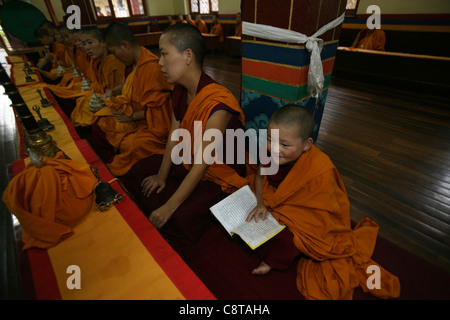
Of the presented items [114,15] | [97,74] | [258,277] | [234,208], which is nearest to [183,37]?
[234,208]

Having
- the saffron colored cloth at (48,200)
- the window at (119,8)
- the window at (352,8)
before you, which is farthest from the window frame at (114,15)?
the saffron colored cloth at (48,200)

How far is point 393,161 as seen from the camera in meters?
2.78

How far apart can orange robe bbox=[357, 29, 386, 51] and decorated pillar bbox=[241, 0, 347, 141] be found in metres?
4.81

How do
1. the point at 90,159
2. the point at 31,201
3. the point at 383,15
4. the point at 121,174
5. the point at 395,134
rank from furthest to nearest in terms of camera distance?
the point at 383,15 < the point at 395,134 < the point at 121,174 < the point at 90,159 < the point at 31,201

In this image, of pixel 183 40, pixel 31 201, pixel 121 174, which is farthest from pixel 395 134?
pixel 31 201

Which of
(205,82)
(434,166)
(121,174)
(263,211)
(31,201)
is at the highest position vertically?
(205,82)

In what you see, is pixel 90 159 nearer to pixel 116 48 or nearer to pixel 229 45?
pixel 116 48

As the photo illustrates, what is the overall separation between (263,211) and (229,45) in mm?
8789

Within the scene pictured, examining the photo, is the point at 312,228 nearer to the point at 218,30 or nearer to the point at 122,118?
the point at 122,118

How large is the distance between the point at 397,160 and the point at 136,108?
3338 millimetres

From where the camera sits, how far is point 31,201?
926 millimetres

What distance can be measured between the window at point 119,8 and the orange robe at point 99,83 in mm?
10236

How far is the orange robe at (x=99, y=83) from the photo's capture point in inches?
113

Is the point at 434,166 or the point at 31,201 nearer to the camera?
the point at 31,201
